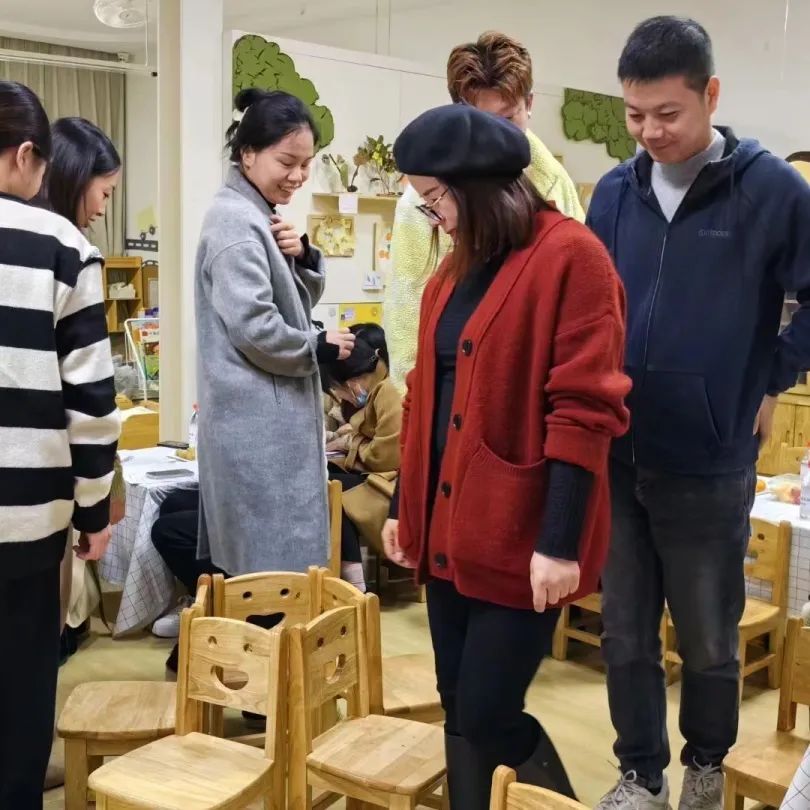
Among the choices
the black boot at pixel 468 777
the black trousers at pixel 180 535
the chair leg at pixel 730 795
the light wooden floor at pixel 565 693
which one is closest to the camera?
the black boot at pixel 468 777

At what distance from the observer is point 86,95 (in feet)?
24.2

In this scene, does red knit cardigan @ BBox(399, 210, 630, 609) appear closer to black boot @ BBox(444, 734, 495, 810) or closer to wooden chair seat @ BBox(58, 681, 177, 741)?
black boot @ BBox(444, 734, 495, 810)

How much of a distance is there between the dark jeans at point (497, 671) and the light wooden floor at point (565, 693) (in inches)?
37.4

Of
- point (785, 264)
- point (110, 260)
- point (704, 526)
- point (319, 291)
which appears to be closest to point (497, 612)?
point (704, 526)

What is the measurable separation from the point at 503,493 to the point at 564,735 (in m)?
1.57

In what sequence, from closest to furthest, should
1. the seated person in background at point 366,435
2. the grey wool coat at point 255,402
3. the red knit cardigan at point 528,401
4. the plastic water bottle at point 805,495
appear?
1. the red knit cardigan at point 528,401
2. the grey wool coat at point 255,402
3. the plastic water bottle at point 805,495
4. the seated person in background at point 366,435

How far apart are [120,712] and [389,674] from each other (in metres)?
0.60

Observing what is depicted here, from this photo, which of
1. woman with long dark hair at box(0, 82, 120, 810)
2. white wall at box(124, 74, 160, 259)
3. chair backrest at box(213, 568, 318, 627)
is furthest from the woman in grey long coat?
white wall at box(124, 74, 160, 259)

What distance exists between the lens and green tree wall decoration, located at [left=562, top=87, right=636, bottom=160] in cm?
605

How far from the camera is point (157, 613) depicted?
3.71m

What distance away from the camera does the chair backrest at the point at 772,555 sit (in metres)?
3.07

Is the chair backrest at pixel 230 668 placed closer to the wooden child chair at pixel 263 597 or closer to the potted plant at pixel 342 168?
the wooden child chair at pixel 263 597

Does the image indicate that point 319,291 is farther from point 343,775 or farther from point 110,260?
point 110,260

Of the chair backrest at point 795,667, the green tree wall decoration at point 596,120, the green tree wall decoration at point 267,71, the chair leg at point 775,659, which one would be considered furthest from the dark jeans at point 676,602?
the green tree wall decoration at point 596,120
